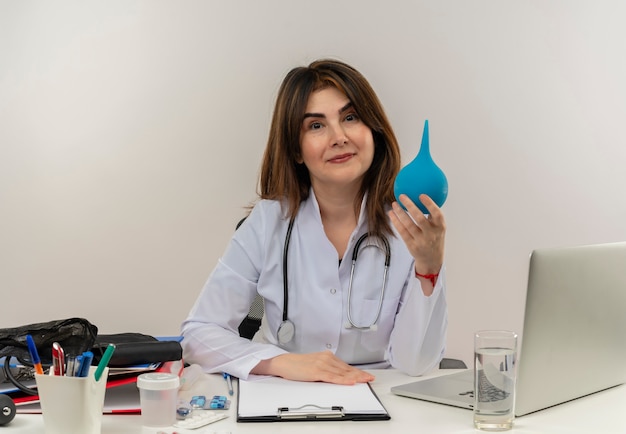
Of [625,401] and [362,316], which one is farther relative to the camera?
[362,316]

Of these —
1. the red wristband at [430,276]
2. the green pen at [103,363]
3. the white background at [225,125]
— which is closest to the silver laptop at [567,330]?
the red wristband at [430,276]

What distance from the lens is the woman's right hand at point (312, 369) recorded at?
5.46ft

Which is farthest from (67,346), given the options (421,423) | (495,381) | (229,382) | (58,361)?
(495,381)

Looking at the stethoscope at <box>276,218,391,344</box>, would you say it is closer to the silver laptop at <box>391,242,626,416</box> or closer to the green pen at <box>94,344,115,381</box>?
the silver laptop at <box>391,242,626,416</box>

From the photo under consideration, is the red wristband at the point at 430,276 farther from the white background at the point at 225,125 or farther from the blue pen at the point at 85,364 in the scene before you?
the white background at the point at 225,125

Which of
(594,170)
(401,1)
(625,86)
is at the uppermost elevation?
(401,1)

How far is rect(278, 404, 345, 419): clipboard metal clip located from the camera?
1403 mm

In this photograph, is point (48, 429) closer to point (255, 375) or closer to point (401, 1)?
point (255, 375)

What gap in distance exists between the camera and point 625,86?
3.21 metres

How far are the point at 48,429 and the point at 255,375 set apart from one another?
0.59 metres

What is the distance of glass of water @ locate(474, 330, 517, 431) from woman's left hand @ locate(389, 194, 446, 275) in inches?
12.7

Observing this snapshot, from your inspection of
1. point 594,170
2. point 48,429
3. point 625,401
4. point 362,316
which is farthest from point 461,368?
point 594,170

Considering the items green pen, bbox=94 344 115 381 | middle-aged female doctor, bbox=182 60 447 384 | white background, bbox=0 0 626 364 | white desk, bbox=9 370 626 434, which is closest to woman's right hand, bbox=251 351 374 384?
white desk, bbox=9 370 626 434

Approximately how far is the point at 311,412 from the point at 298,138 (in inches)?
39.4
